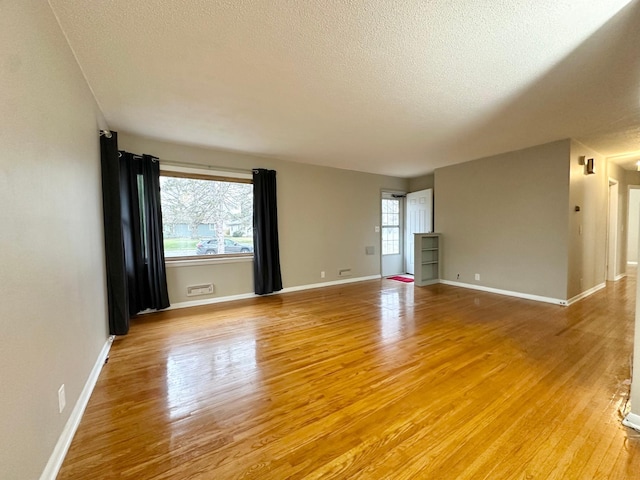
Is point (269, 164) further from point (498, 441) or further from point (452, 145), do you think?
point (498, 441)

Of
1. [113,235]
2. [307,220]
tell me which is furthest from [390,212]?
[113,235]

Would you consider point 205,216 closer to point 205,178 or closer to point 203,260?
point 205,178

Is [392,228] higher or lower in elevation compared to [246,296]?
higher

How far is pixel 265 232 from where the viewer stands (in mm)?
5000

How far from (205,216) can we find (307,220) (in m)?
1.98

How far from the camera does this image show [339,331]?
3.34 meters

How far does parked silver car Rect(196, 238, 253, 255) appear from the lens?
4.61 m

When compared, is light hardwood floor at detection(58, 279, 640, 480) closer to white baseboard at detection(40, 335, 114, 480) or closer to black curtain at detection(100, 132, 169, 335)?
white baseboard at detection(40, 335, 114, 480)

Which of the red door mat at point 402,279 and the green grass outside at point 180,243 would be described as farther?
the red door mat at point 402,279

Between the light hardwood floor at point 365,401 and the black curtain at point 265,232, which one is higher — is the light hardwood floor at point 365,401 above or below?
below

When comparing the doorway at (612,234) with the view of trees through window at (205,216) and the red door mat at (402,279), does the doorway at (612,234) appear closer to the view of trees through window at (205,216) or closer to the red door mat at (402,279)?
the red door mat at (402,279)

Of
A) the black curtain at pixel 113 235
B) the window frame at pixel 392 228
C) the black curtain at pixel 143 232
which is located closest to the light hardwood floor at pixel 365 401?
the black curtain at pixel 113 235

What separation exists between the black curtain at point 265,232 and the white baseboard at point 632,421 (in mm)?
4444

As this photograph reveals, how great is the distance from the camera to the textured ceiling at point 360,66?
5.66ft
